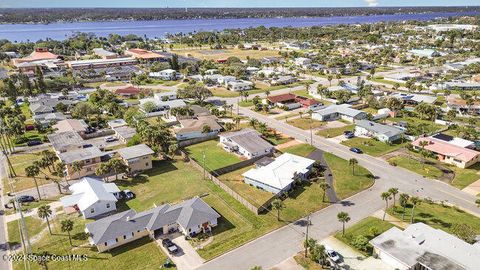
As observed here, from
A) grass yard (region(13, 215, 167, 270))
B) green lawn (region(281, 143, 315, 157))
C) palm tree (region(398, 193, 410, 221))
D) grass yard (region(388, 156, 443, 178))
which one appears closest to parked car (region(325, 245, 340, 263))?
palm tree (region(398, 193, 410, 221))

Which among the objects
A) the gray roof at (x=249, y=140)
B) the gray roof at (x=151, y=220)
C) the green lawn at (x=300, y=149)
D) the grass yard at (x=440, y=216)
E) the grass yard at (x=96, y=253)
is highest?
the gray roof at (x=249, y=140)

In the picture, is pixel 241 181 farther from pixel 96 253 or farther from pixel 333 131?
pixel 333 131

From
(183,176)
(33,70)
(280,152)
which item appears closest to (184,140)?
(183,176)

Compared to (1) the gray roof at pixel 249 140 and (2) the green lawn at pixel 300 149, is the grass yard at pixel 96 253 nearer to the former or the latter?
(1) the gray roof at pixel 249 140

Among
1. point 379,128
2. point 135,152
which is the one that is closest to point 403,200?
point 379,128

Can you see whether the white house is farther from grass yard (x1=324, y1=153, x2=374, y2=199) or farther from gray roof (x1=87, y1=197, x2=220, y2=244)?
gray roof (x1=87, y1=197, x2=220, y2=244)

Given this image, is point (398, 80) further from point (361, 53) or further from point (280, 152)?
point (280, 152)

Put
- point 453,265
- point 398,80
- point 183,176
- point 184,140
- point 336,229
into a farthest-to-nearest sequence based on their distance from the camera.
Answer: point 398,80 < point 184,140 < point 183,176 < point 336,229 < point 453,265

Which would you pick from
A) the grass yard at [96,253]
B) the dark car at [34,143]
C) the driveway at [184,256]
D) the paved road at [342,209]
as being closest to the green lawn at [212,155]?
the paved road at [342,209]
